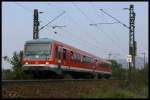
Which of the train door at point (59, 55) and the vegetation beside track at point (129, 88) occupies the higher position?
the train door at point (59, 55)

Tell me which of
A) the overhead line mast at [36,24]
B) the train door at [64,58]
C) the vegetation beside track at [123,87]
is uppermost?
the overhead line mast at [36,24]

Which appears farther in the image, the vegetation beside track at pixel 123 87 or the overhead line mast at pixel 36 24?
the overhead line mast at pixel 36 24

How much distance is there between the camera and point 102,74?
55.1m

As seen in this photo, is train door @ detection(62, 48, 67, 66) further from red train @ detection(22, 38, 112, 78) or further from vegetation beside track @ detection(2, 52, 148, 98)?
vegetation beside track @ detection(2, 52, 148, 98)

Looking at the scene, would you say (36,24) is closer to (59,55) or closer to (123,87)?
(59,55)

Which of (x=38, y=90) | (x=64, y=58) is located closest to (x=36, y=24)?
(x=64, y=58)

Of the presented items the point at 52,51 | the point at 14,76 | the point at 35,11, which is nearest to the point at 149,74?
the point at 52,51

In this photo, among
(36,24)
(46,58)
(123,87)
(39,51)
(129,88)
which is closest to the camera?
(129,88)

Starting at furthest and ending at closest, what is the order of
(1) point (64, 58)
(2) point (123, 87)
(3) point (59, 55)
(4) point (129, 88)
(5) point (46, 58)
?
1. (1) point (64, 58)
2. (3) point (59, 55)
3. (5) point (46, 58)
4. (2) point (123, 87)
5. (4) point (129, 88)

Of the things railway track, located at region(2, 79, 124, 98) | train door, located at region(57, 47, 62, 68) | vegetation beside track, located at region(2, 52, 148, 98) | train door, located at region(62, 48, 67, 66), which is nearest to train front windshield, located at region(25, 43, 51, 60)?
train door, located at region(57, 47, 62, 68)

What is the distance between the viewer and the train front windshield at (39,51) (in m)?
32.2

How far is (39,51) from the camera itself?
32.3 meters

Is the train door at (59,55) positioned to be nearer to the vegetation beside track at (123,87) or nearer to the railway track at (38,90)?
the vegetation beside track at (123,87)

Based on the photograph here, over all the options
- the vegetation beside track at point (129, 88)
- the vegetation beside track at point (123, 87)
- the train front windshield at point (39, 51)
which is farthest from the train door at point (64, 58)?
the vegetation beside track at point (129, 88)
